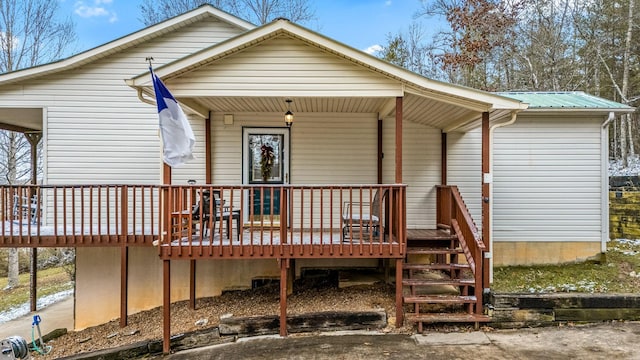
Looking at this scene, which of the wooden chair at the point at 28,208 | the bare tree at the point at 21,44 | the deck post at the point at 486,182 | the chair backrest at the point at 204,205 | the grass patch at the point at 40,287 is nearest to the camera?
the chair backrest at the point at 204,205

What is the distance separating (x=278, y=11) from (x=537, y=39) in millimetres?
11168

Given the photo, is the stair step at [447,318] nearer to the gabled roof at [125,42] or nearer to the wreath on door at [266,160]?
the wreath on door at [266,160]

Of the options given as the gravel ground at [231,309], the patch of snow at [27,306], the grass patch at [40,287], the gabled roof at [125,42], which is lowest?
the grass patch at [40,287]

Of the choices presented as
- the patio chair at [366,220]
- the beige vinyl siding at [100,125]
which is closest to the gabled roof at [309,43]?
the patio chair at [366,220]

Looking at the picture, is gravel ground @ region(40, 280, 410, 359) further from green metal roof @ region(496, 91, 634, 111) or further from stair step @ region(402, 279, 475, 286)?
green metal roof @ region(496, 91, 634, 111)

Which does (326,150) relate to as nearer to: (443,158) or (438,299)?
(443,158)

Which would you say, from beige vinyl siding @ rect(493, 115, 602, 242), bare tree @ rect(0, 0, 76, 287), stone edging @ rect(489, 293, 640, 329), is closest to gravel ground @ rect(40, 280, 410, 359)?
stone edging @ rect(489, 293, 640, 329)

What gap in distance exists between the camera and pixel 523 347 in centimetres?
462

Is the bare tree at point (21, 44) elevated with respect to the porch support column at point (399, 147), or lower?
elevated

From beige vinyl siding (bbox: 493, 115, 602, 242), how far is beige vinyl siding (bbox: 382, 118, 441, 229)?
4.45ft

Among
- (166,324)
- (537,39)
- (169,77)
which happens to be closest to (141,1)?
(169,77)

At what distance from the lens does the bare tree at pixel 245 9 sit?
50.9 feet

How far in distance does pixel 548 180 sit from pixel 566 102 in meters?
1.71

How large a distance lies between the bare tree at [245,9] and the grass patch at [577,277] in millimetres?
13195
